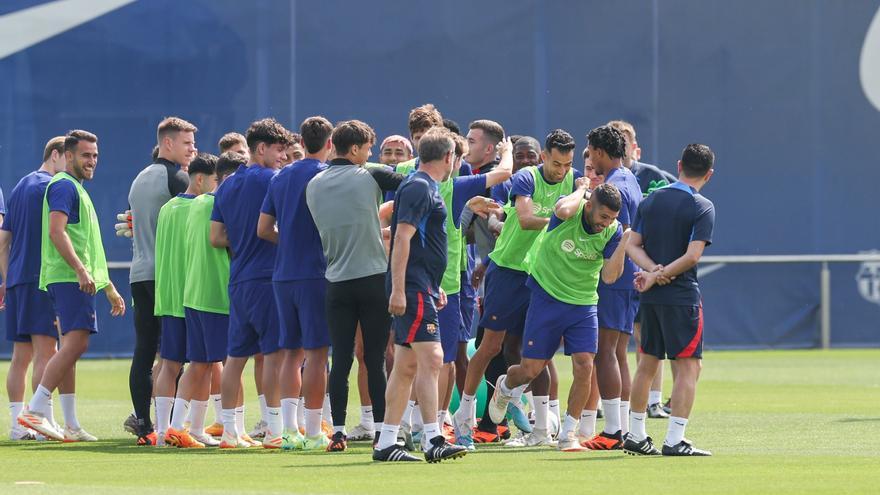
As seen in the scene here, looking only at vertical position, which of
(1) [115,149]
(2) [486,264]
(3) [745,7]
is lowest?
(2) [486,264]

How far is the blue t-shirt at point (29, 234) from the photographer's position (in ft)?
40.2

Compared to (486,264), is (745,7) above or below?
above

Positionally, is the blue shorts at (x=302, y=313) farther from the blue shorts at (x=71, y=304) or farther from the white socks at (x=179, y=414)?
the blue shorts at (x=71, y=304)

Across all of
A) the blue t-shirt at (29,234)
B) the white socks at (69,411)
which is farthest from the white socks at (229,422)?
the blue t-shirt at (29,234)

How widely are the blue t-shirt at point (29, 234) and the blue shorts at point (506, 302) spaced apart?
3.40 meters

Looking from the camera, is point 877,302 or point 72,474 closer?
point 72,474

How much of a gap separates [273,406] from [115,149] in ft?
34.0

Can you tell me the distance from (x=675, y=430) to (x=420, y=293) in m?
1.82

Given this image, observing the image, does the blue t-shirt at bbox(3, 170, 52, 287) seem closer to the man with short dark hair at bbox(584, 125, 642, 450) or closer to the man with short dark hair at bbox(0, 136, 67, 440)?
the man with short dark hair at bbox(0, 136, 67, 440)

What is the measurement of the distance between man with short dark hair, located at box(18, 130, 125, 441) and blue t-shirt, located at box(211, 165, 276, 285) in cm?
127

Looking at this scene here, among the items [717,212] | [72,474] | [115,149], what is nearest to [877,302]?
[717,212]

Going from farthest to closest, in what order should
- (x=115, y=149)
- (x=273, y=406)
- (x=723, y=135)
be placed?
1. (x=723, y=135)
2. (x=115, y=149)
3. (x=273, y=406)

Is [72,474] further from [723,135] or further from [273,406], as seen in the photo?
[723,135]

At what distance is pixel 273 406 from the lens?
35.9 ft
